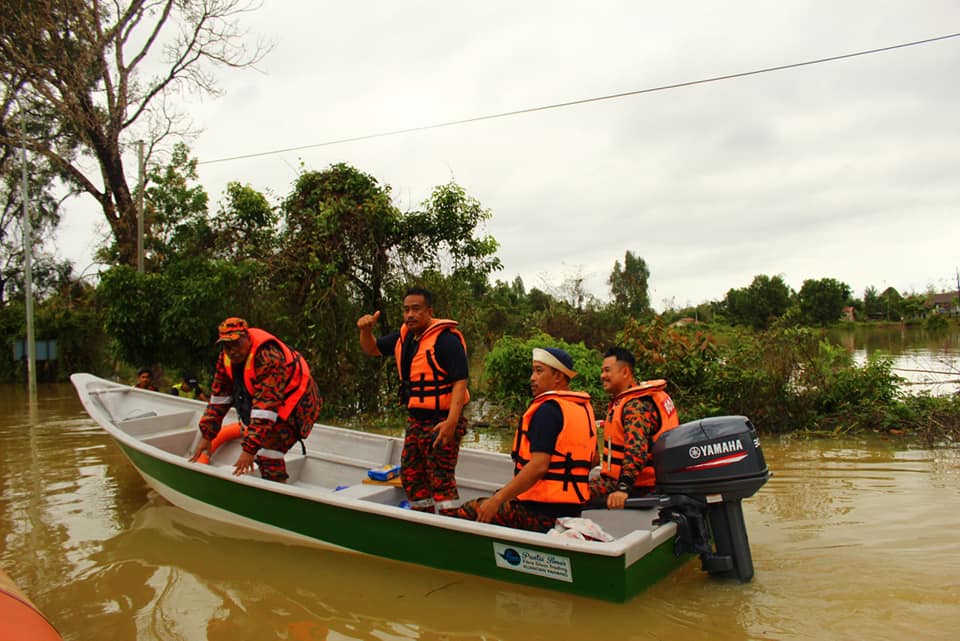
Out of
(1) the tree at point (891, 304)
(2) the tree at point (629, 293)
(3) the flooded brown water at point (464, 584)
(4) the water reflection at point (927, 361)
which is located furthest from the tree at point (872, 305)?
(3) the flooded brown water at point (464, 584)

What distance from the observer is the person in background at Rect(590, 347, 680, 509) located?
3871 millimetres

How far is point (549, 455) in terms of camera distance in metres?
3.44

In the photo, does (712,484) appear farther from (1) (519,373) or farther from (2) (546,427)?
(1) (519,373)

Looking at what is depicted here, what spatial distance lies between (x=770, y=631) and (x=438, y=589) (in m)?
1.87

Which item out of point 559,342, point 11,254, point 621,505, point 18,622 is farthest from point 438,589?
point 11,254

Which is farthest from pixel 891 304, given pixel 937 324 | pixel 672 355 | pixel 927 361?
pixel 672 355

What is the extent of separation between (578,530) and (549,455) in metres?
0.45

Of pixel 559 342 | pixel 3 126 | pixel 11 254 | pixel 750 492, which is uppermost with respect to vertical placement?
pixel 3 126

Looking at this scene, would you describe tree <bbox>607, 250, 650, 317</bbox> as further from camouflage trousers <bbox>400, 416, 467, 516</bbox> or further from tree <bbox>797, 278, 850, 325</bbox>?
tree <bbox>797, 278, 850, 325</bbox>

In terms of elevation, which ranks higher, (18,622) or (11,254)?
(11,254)

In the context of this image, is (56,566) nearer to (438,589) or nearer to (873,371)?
(438,589)

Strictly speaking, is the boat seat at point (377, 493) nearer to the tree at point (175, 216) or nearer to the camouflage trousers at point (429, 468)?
the camouflage trousers at point (429, 468)

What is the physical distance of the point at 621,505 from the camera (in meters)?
3.69

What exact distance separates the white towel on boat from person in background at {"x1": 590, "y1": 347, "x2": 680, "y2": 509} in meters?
0.20
